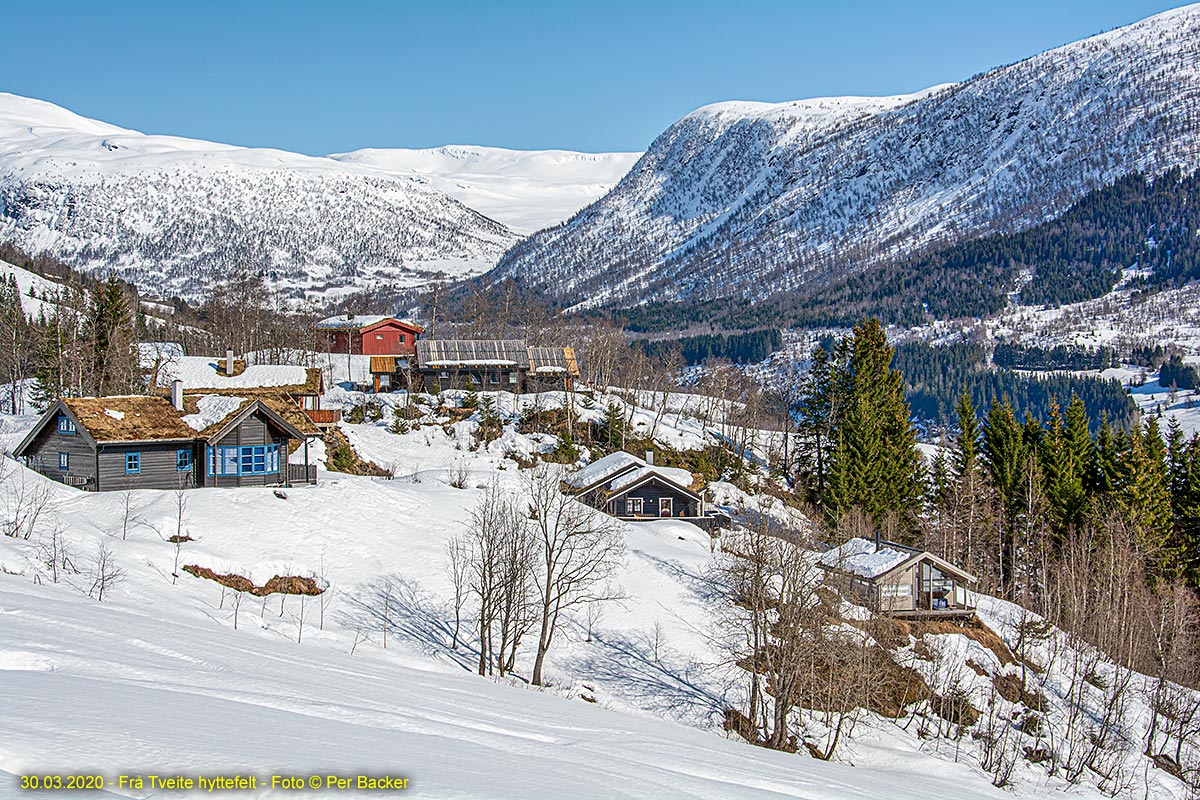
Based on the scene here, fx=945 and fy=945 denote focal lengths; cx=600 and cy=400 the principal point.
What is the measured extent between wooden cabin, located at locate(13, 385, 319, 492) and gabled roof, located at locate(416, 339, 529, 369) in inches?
1475

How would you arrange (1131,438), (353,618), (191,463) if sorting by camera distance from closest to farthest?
(353,618), (191,463), (1131,438)

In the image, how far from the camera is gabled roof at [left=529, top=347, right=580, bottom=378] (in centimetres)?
9150

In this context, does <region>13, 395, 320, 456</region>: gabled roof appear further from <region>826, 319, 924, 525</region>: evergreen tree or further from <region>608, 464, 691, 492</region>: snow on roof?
<region>826, 319, 924, 525</region>: evergreen tree

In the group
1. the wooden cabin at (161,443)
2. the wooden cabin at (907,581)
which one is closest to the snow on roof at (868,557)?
the wooden cabin at (907,581)

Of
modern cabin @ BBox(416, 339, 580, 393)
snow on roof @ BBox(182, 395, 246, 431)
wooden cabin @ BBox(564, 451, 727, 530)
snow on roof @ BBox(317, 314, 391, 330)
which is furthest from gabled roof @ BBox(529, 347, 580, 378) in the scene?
snow on roof @ BBox(182, 395, 246, 431)

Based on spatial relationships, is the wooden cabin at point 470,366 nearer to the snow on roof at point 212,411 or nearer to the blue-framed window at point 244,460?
the snow on roof at point 212,411

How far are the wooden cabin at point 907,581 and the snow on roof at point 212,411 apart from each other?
33.7 m

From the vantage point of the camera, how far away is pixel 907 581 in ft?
176

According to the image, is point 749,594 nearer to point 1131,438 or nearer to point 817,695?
point 817,695

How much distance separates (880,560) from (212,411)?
38005mm

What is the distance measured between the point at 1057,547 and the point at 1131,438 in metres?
8.57

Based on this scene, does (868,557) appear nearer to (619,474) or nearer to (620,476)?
(620,476)

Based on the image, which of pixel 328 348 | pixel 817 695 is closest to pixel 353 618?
pixel 817 695

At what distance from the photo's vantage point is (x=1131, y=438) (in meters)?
61.9
